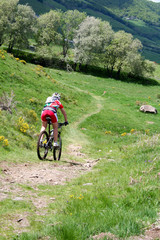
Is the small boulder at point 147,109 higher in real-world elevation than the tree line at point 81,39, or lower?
lower

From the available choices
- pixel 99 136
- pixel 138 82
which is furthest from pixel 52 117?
pixel 138 82

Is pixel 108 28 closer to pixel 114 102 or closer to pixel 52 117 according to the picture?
pixel 114 102

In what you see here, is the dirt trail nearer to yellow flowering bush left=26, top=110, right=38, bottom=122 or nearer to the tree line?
yellow flowering bush left=26, top=110, right=38, bottom=122

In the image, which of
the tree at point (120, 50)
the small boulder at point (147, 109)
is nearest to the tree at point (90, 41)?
the tree at point (120, 50)

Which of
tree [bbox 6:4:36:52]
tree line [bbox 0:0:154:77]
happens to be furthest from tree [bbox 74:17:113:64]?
tree [bbox 6:4:36:52]

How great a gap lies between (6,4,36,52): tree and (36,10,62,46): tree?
→ 3861 millimetres

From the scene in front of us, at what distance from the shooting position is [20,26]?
71.2 m

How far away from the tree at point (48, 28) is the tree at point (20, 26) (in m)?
3.86

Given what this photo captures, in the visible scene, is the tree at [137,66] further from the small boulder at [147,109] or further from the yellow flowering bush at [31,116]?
the yellow flowering bush at [31,116]

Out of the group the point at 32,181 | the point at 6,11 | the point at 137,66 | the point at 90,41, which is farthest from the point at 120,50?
the point at 32,181

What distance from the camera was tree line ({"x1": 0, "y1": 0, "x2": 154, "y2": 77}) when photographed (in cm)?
6956

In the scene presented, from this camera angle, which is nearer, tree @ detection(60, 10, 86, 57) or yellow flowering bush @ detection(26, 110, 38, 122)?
yellow flowering bush @ detection(26, 110, 38, 122)

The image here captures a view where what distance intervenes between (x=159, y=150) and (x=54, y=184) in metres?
5.90

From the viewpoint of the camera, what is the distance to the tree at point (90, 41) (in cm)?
6938
